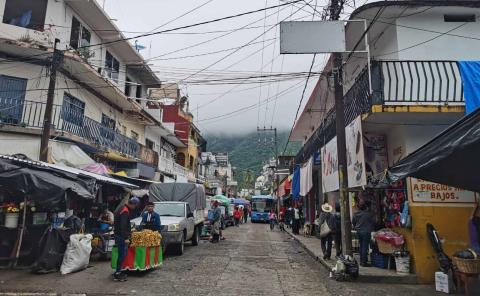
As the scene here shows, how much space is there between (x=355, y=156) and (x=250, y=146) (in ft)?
188

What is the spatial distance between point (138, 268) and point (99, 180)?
16.0 feet

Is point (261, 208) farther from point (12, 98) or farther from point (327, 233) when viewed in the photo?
point (327, 233)

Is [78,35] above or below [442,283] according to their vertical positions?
above

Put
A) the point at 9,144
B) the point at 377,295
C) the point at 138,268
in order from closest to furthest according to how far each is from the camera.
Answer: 1. the point at 377,295
2. the point at 138,268
3. the point at 9,144

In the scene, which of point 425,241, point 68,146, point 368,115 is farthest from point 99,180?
point 425,241

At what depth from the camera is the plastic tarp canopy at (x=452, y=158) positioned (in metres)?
5.11

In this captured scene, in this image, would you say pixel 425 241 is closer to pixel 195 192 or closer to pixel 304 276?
pixel 304 276

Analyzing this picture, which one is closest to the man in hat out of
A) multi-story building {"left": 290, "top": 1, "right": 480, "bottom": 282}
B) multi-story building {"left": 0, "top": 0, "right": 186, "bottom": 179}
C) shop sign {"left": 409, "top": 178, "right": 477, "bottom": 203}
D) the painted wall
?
multi-story building {"left": 290, "top": 1, "right": 480, "bottom": 282}

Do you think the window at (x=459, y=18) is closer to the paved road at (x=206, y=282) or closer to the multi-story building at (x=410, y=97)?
the multi-story building at (x=410, y=97)

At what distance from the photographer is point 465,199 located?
9.47 meters

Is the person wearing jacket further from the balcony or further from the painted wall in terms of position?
the painted wall

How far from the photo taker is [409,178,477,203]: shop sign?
948cm

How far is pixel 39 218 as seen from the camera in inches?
417

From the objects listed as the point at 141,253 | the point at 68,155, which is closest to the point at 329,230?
the point at 141,253
